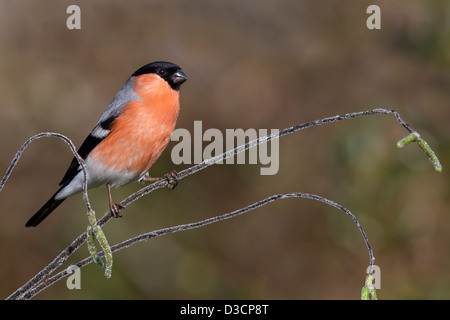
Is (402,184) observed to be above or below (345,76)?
below

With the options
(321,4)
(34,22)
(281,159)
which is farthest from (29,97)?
(321,4)

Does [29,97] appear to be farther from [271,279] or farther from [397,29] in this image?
[397,29]

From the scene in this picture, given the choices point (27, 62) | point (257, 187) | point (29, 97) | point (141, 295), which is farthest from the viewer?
point (27, 62)

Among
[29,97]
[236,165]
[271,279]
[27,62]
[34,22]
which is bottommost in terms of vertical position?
[271,279]

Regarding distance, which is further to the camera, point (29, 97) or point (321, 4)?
point (321, 4)

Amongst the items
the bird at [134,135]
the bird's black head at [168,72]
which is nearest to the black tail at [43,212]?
the bird at [134,135]

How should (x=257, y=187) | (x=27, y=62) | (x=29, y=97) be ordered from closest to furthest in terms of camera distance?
(x=257, y=187) → (x=29, y=97) → (x=27, y=62)

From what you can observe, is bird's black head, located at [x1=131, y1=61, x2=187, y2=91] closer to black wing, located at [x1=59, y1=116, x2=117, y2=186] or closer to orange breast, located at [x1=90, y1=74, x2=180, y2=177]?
orange breast, located at [x1=90, y1=74, x2=180, y2=177]

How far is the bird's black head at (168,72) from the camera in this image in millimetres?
3143

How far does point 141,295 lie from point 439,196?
9.48ft

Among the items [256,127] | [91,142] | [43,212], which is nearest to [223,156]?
[91,142]

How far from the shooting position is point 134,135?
3.09 m

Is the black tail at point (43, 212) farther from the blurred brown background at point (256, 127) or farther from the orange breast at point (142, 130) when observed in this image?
the blurred brown background at point (256, 127)

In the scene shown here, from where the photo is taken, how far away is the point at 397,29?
6812mm
